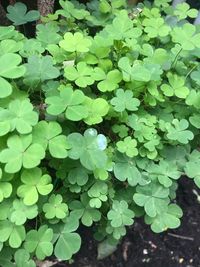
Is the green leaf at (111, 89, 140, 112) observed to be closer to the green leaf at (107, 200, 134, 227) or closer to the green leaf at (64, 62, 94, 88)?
the green leaf at (64, 62, 94, 88)

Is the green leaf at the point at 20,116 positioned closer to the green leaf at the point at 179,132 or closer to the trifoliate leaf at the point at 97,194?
the trifoliate leaf at the point at 97,194

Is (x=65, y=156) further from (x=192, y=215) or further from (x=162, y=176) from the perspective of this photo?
(x=192, y=215)

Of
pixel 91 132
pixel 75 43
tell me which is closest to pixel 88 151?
pixel 91 132

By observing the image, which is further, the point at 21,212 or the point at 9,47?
the point at 9,47

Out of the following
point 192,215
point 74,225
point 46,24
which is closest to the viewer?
point 74,225

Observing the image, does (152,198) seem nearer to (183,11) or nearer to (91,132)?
(91,132)

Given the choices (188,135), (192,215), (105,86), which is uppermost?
(105,86)

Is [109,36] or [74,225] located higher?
[109,36]

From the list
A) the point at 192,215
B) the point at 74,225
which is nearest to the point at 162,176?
the point at 74,225
